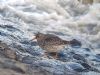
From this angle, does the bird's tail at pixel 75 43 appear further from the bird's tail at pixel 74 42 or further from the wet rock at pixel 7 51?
the wet rock at pixel 7 51

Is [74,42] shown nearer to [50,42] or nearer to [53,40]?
[53,40]

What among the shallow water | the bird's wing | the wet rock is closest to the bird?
the bird's wing

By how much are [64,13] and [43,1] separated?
3.70 feet

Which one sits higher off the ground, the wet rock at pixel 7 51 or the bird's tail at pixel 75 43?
the bird's tail at pixel 75 43

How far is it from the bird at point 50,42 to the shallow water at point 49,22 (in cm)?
15

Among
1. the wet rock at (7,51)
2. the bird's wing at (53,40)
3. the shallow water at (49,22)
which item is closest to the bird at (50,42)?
the bird's wing at (53,40)

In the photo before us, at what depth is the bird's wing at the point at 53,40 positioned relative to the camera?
659cm

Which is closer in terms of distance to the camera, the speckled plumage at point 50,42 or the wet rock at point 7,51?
the wet rock at point 7,51

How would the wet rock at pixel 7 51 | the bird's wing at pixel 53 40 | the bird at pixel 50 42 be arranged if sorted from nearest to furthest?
the wet rock at pixel 7 51 < the bird at pixel 50 42 < the bird's wing at pixel 53 40

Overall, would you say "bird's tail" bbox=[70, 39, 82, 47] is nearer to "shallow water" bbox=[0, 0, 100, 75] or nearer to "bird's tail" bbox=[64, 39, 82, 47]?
"bird's tail" bbox=[64, 39, 82, 47]

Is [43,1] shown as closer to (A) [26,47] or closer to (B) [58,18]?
(B) [58,18]

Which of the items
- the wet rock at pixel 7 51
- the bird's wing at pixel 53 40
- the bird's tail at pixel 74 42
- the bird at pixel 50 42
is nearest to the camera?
the wet rock at pixel 7 51

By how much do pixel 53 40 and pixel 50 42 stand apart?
157 mm

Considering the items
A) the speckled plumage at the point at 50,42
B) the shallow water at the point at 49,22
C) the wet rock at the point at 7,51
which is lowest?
the wet rock at the point at 7,51
